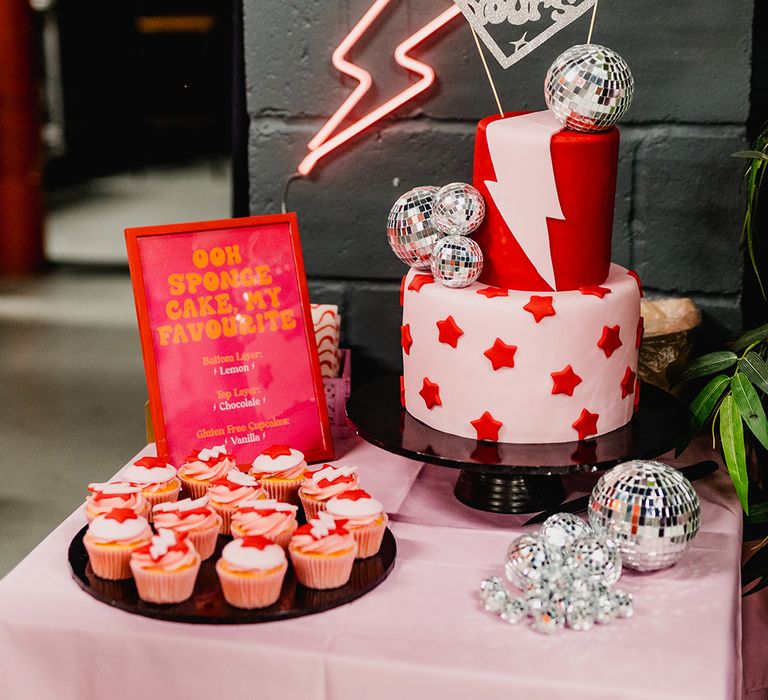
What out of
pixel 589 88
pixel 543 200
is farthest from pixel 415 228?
pixel 589 88

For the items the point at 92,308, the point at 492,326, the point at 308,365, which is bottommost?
the point at 92,308

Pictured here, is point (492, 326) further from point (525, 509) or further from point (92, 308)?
point (92, 308)

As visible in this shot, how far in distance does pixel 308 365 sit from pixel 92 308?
3.95m

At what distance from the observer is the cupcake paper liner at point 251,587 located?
130 centimetres

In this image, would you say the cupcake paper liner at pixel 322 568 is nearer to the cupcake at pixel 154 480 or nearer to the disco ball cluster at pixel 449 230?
the cupcake at pixel 154 480

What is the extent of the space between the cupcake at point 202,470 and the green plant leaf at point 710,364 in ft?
2.53

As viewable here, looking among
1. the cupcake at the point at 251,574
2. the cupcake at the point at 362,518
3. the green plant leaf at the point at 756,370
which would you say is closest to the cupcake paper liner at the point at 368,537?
the cupcake at the point at 362,518

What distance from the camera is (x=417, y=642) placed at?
4.18 feet

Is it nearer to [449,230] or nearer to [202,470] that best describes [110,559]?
[202,470]

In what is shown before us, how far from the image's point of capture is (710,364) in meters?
1.69

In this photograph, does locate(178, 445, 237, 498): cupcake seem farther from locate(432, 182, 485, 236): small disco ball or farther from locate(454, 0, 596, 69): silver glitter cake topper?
locate(454, 0, 596, 69): silver glitter cake topper

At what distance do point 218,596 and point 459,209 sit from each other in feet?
2.18

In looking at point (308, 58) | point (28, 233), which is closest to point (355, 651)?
point (308, 58)

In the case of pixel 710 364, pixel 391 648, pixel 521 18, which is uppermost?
pixel 521 18
